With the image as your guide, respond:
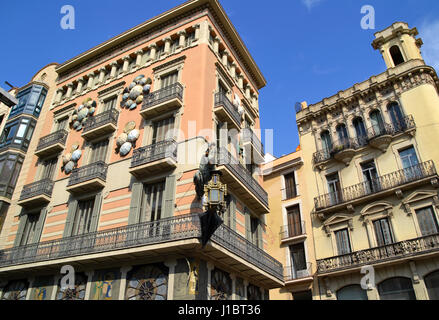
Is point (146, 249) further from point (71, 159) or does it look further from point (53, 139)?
point (53, 139)

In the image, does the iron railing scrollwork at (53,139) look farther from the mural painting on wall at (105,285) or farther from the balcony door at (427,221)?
the balcony door at (427,221)

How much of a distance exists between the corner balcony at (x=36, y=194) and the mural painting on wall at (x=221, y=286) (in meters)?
11.0

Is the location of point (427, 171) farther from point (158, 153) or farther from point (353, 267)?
point (158, 153)

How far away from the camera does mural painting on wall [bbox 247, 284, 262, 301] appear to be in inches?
656

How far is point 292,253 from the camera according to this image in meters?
23.5

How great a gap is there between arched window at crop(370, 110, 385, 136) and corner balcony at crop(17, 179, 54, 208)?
69.3 feet

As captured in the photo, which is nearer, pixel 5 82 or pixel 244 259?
pixel 244 259

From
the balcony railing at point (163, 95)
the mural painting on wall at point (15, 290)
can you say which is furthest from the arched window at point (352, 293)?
the mural painting on wall at point (15, 290)

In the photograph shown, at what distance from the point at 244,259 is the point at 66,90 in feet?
60.9

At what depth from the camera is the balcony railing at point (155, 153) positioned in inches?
609

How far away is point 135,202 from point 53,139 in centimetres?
962

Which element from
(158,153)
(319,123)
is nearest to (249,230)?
(158,153)

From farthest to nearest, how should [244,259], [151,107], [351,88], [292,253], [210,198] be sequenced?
[351,88] → [292,253] → [151,107] → [244,259] → [210,198]

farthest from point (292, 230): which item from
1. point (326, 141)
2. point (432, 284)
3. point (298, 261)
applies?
point (432, 284)
